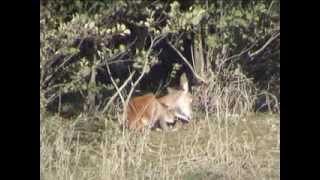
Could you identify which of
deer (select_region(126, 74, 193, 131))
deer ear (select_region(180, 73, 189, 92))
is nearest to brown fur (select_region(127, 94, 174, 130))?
deer (select_region(126, 74, 193, 131))

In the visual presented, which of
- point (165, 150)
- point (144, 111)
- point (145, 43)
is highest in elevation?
point (145, 43)

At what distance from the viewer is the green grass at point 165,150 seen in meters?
2.51

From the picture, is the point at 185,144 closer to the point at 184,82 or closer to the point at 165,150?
the point at 165,150

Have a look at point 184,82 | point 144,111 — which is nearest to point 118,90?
point 144,111

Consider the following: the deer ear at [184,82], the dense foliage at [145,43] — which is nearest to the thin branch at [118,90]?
the dense foliage at [145,43]

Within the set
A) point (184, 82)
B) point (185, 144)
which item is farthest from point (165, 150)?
point (184, 82)

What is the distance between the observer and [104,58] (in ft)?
8.52

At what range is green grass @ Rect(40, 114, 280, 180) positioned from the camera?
2.51 meters

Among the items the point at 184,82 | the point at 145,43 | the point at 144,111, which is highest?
the point at 145,43

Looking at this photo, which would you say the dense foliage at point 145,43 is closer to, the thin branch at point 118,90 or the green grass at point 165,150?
the thin branch at point 118,90

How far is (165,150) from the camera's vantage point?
8.30 feet

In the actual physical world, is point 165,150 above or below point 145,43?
below

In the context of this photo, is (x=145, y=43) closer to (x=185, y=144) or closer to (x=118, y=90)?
(x=118, y=90)
